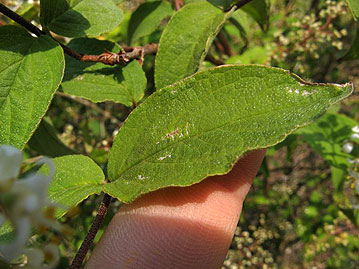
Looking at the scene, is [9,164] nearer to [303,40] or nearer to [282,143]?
[282,143]

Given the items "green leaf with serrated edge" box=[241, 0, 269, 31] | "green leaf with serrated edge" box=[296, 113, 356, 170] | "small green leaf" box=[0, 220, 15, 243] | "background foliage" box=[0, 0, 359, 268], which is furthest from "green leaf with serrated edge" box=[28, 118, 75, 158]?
"green leaf with serrated edge" box=[296, 113, 356, 170]

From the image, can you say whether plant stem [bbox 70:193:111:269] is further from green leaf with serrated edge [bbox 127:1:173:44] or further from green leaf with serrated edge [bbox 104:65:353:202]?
green leaf with serrated edge [bbox 127:1:173:44]

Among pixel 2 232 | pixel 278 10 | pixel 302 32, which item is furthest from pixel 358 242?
pixel 2 232

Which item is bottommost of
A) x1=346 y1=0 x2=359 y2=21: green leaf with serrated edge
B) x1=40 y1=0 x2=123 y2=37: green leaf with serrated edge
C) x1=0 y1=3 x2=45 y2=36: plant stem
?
Answer: x1=346 y1=0 x2=359 y2=21: green leaf with serrated edge

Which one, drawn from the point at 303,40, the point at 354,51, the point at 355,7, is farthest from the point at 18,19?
the point at 303,40

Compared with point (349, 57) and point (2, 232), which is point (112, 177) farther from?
point (349, 57)
